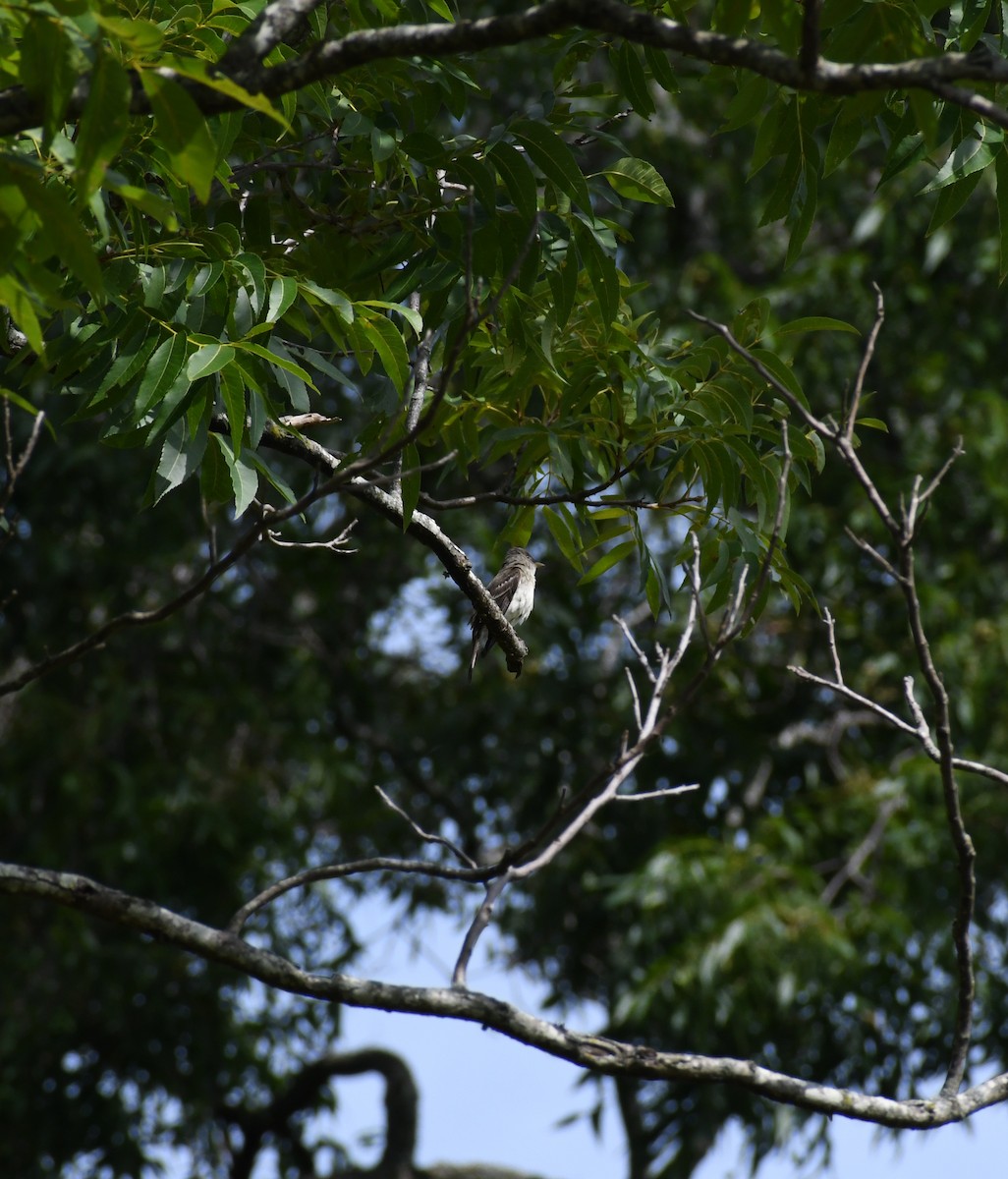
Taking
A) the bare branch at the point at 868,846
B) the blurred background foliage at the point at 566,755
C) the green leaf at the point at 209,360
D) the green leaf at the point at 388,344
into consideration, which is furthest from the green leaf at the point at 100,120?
the bare branch at the point at 868,846

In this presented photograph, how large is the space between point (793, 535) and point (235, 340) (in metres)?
6.79

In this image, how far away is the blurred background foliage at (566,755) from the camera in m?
8.49

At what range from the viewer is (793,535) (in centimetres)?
890

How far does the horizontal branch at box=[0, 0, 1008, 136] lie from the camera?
1871 millimetres

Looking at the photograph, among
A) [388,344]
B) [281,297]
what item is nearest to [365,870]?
[388,344]

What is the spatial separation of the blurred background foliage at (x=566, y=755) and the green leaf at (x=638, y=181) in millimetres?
5487

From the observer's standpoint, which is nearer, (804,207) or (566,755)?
(804,207)

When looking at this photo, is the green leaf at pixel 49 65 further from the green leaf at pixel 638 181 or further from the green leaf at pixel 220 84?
the green leaf at pixel 638 181

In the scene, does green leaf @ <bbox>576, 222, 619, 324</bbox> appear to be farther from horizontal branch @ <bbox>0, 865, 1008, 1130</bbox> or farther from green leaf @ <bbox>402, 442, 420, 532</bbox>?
horizontal branch @ <bbox>0, 865, 1008, 1130</bbox>

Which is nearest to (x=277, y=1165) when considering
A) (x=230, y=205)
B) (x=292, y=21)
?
(x=230, y=205)

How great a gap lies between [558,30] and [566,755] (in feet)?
24.9

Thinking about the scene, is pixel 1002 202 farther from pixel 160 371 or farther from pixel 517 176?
pixel 160 371

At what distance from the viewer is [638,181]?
2.92m

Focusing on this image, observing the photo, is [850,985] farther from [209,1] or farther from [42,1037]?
[209,1]
